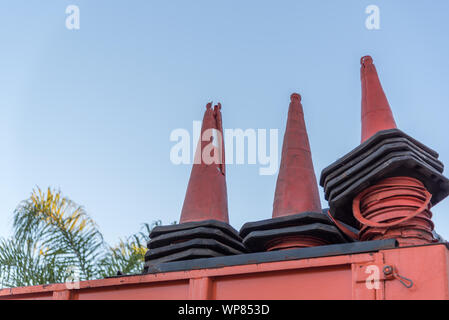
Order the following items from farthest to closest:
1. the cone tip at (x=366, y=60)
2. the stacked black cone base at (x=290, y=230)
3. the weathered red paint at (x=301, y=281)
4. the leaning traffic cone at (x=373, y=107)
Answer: the cone tip at (x=366, y=60) < the leaning traffic cone at (x=373, y=107) < the stacked black cone base at (x=290, y=230) < the weathered red paint at (x=301, y=281)

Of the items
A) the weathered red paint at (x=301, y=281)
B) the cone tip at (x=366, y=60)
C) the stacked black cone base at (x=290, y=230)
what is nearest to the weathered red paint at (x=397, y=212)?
the stacked black cone base at (x=290, y=230)

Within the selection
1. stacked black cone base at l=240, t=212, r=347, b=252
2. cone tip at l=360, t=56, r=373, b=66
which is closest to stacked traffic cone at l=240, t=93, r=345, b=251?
stacked black cone base at l=240, t=212, r=347, b=252

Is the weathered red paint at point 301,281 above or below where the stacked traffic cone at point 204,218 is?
below

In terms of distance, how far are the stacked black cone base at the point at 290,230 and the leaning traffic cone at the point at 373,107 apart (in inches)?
33.9

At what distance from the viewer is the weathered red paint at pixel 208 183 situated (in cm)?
516

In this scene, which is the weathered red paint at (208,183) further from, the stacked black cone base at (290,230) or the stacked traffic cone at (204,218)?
the stacked black cone base at (290,230)

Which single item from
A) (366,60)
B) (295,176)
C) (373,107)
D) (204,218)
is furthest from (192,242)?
(366,60)

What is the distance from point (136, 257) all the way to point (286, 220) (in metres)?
7.20

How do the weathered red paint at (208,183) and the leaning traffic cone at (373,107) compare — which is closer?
the leaning traffic cone at (373,107)

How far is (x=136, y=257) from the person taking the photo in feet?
36.0

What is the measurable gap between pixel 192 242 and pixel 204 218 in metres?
0.53

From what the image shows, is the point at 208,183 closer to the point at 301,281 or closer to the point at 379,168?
the point at 379,168
